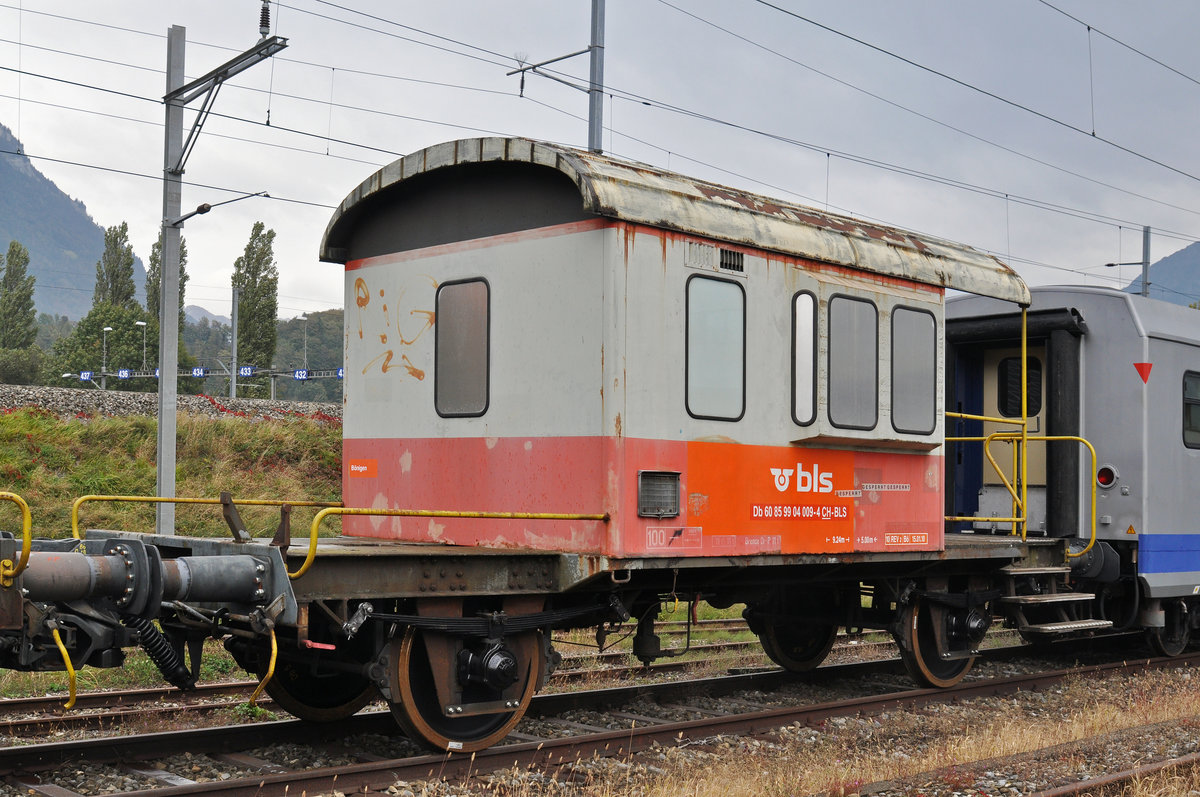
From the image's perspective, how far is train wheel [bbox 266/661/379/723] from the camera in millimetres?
7949

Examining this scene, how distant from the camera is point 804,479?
8.51 m

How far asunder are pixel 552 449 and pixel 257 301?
46.4 m

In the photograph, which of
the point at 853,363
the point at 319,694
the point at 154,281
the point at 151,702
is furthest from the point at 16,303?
the point at 853,363

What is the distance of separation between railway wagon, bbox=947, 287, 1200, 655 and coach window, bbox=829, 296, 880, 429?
3.10 meters

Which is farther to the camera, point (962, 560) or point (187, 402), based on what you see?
point (187, 402)

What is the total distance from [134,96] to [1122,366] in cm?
1265

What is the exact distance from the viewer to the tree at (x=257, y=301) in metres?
50.4

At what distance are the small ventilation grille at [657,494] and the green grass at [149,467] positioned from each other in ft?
45.2

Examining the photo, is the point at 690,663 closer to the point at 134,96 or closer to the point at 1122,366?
the point at 1122,366

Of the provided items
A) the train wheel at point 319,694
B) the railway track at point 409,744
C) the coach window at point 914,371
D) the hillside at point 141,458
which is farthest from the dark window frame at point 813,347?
the hillside at point 141,458

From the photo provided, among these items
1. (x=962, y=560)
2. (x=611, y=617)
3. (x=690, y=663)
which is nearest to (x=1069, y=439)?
(x=962, y=560)

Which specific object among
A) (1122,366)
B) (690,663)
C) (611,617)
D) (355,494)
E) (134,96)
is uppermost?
(134,96)

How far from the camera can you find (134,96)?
15.6 meters

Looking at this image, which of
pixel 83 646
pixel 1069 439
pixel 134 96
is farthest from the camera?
pixel 134 96
